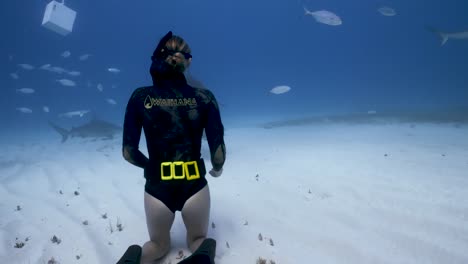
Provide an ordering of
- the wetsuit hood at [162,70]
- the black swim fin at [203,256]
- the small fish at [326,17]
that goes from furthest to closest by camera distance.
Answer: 1. the small fish at [326,17]
2. the wetsuit hood at [162,70]
3. the black swim fin at [203,256]

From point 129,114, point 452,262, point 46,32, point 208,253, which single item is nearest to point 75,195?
point 129,114

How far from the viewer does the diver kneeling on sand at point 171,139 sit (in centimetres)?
285

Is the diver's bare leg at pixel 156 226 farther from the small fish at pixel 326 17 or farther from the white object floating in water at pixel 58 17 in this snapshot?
the white object floating in water at pixel 58 17

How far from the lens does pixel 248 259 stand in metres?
3.24

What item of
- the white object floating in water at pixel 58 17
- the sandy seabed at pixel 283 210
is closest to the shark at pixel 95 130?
the white object floating in water at pixel 58 17

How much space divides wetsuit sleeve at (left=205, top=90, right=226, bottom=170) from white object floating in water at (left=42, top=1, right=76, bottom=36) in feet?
30.3

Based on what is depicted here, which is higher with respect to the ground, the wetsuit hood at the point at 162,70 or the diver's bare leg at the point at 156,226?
the wetsuit hood at the point at 162,70

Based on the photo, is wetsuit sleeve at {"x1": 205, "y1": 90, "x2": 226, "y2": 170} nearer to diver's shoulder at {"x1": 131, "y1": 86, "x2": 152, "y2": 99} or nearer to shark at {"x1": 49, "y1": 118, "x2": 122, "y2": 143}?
diver's shoulder at {"x1": 131, "y1": 86, "x2": 152, "y2": 99}

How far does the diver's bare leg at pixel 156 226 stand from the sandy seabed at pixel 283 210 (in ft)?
0.89

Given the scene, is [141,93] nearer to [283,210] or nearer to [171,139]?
[171,139]

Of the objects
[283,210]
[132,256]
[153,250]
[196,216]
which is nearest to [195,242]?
[196,216]

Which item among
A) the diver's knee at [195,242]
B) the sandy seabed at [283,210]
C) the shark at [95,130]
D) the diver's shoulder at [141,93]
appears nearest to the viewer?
the diver's shoulder at [141,93]

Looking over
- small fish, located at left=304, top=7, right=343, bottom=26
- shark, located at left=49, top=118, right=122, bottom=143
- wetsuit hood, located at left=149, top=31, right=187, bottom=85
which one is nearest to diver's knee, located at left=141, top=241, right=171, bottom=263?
wetsuit hood, located at left=149, top=31, right=187, bottom=85

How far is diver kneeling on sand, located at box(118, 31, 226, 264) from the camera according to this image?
9.34ft
